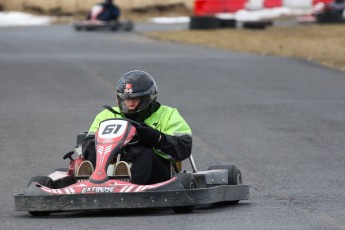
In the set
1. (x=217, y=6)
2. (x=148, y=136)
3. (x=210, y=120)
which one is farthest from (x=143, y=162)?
(x=217, y=6)

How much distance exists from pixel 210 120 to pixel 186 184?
7.27 meters

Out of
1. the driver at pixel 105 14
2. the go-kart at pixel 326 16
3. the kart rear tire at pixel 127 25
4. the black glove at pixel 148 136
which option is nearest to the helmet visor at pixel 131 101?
the black glove at pixel 148 136

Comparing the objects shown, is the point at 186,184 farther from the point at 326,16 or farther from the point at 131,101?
the point at 326,16

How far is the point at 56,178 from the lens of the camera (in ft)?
29.5

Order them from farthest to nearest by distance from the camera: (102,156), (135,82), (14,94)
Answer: (14,94) < (135,82) < (102,156)

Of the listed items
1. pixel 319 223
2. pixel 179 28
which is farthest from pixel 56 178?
pixel 179 28

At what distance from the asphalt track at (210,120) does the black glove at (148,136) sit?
20.4 inches

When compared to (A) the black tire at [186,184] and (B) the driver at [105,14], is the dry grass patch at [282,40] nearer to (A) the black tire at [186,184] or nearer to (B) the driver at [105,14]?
(B) the driver at [105,14]

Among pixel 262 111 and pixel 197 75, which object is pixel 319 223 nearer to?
pixel 262 111

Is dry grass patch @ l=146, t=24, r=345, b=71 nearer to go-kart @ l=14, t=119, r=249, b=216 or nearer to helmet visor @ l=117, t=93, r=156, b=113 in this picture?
helmet visor @ l=117, t=93, r=156, b=113

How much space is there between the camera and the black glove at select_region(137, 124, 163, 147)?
345 inches

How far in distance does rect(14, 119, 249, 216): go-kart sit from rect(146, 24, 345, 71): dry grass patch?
52.2 ft

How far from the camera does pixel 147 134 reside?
877 centimetres

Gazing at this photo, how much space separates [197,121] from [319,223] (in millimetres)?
8175
